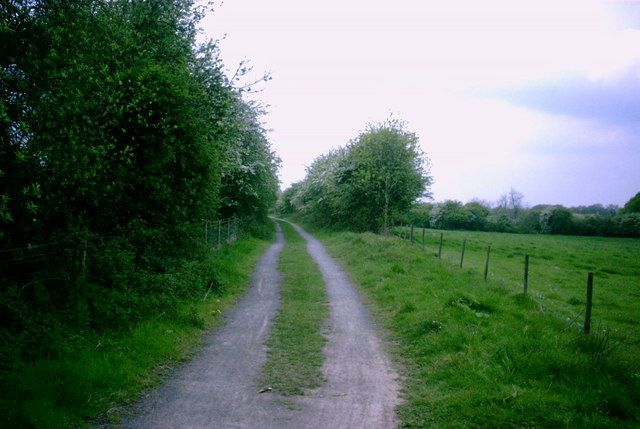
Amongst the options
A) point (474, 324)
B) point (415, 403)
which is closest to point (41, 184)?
point (415, 403)

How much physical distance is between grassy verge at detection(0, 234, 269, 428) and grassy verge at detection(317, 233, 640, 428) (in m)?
3.65

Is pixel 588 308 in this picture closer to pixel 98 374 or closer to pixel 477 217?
pixel 98 374

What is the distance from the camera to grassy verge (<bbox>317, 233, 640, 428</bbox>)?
468 centimetres

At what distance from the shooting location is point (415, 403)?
522 centimetres

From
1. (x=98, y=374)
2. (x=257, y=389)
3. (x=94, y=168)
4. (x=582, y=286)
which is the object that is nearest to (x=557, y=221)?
(x=582, y=286)

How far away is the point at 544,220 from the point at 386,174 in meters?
47.5

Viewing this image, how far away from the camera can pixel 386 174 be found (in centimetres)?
3023

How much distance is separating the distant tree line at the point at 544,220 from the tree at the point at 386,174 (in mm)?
24116

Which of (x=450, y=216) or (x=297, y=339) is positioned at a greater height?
(x=450, y=216)

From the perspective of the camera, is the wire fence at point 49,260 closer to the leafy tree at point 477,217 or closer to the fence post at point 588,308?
the fence post at point 588,308

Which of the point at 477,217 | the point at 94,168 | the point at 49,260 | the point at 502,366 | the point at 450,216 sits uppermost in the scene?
the point at 477,217

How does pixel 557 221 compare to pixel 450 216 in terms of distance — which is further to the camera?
pixel 450 216

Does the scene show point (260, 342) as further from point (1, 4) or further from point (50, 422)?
point (1, 4)

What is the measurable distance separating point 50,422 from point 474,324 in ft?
23.6
